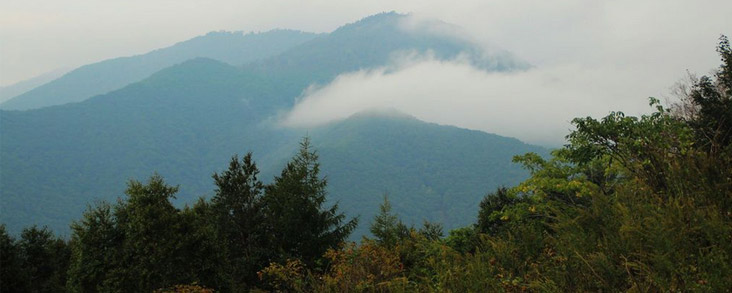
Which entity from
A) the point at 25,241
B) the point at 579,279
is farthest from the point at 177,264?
the point at 25,241

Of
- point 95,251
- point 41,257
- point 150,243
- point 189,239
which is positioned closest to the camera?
point 150,243

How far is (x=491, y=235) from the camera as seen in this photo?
24.9 meters

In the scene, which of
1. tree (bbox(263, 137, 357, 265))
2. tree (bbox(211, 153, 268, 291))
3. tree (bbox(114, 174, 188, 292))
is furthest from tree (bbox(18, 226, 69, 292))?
tree (bbox(114, 174, 188, 292))

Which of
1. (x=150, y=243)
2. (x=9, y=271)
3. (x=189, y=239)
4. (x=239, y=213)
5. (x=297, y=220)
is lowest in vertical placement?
(x=189, y=239)

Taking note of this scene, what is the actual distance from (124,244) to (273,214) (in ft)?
30.1

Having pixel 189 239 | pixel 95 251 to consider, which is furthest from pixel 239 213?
pixel 95 251

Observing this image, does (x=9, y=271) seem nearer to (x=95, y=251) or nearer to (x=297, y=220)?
(x=95, y=251)

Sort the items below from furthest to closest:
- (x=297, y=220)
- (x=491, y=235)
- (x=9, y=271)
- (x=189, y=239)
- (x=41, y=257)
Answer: (x=41, y=257), (x=297, y=220), (x=9, y=271), (x=491, y=235), (x=189, y=239)

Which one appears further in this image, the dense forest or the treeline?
the treeline

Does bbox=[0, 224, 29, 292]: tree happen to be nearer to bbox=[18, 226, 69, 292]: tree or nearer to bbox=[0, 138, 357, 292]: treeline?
bbox=[0, 138, 357, 292]: treeline

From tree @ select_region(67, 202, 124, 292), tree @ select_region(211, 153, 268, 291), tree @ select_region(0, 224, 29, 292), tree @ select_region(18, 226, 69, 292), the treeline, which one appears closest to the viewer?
the treeline

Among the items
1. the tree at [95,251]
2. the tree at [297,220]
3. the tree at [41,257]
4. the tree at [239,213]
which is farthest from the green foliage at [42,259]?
the tree at [297,220]

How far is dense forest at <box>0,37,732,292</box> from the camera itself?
5324 millimetres

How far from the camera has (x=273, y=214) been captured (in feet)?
100
